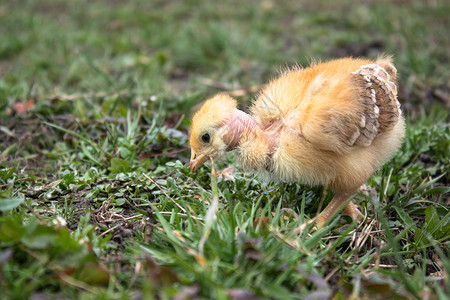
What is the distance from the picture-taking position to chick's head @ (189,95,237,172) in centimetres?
284

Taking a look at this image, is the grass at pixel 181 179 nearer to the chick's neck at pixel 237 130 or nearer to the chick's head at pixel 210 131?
the chick's head at pixel 210 131

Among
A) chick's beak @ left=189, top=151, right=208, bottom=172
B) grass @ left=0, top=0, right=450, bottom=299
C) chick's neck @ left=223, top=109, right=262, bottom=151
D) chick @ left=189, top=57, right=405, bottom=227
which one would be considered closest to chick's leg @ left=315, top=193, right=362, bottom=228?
chick @ left=189, top=57, right=405, bottom=227

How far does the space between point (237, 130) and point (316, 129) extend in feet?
1.76

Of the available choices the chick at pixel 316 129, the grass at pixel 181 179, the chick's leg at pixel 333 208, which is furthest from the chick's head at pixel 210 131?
the chick's leg at pixel 333 208

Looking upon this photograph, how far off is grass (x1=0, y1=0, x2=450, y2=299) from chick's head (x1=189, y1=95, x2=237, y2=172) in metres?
0.19

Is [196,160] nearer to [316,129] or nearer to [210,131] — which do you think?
[210,131]

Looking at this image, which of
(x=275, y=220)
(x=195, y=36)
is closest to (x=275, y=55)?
(x=195, y=36)

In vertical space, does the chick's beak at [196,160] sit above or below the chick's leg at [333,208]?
above

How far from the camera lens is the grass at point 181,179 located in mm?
1993

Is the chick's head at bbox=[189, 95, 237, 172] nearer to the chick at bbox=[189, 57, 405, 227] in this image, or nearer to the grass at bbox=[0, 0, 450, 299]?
the chick at bbox=[189, 57, 405, 227]

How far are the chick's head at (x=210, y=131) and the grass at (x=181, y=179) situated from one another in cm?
19

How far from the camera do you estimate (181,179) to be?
3.11 metres

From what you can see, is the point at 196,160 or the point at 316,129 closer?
the point at 316,129

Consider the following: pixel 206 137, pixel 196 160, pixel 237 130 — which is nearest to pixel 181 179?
pixel 196 160
